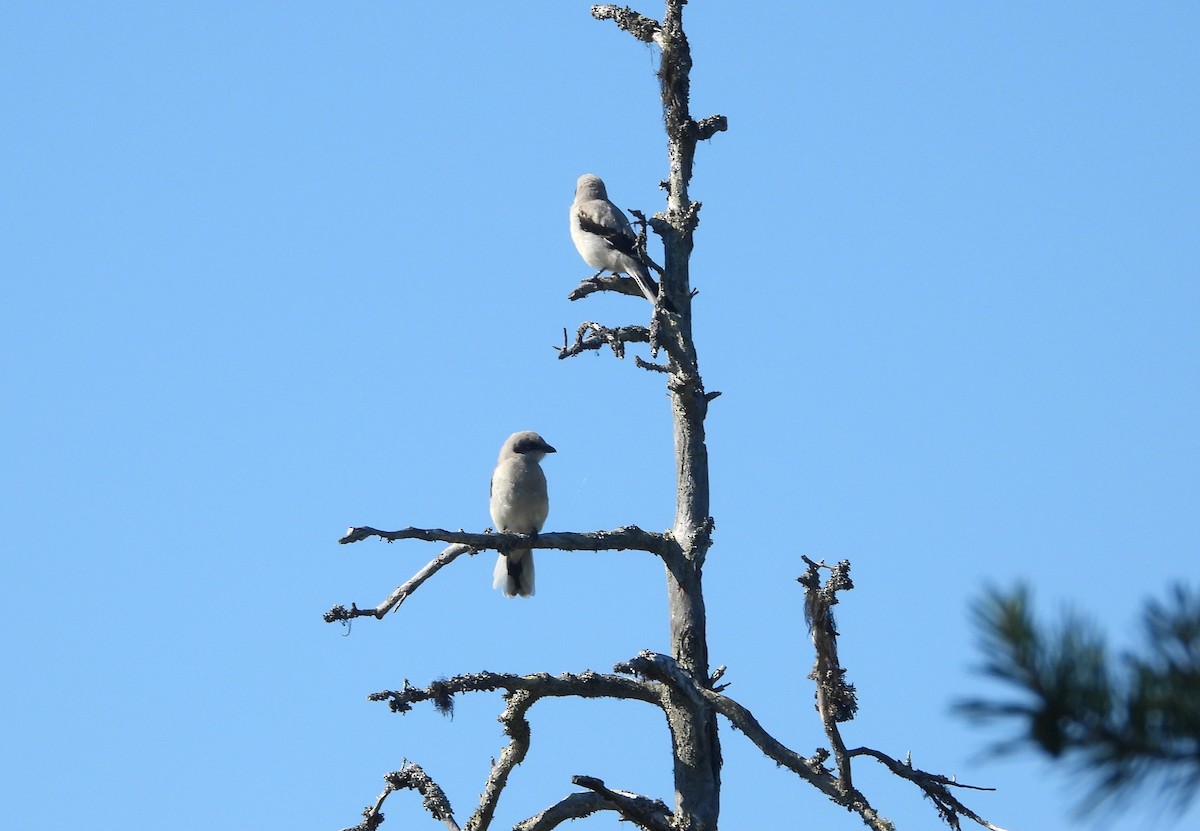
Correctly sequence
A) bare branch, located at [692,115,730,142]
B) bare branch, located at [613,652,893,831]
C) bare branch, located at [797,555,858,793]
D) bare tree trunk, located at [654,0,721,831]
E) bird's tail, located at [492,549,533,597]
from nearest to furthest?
bare branch, located at [797,555,858,793] → bare branch, located at [613,652,893,831] → bare tree trunk, located at [654,0,721,831] → bare branch, located at [692,115,730,142] → bird's tail, located at [492,549,533,597]

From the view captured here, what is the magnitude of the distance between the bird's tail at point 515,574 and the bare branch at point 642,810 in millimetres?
2900

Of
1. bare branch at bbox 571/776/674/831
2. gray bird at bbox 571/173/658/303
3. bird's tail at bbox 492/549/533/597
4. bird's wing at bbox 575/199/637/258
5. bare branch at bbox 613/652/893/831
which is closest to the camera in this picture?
bare branch at bbox 613/652/893/831

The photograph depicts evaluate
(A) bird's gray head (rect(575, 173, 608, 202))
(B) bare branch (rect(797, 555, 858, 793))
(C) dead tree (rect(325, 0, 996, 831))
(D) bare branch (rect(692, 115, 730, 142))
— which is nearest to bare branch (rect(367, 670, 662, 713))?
(C) dead tree (rect(325, 0, 996, 831))

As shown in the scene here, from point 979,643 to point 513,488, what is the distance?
30.3 feet

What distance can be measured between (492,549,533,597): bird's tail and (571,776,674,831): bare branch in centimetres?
290

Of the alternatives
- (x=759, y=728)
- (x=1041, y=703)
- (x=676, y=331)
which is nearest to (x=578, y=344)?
(x=676, y=331)

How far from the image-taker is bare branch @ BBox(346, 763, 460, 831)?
29.6ft

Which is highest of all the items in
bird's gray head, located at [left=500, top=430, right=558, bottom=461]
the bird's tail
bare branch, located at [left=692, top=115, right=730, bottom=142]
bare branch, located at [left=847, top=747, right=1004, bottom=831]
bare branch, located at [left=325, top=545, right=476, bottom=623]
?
bare branch, located at [left=692, top=115, right=730, bottom=142]

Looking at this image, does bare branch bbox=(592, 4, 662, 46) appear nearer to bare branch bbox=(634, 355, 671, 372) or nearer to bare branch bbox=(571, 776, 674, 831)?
bare branch bbox=(634, 355, 671, 372)

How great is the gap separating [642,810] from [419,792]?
1484 mm

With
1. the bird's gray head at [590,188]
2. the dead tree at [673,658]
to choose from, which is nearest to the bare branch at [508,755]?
the dead tree at [673,658]

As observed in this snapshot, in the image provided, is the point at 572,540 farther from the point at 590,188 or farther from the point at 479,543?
the point at 590,188

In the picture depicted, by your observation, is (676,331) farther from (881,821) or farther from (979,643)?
(979,643)

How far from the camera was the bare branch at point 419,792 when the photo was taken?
902 centimetres
